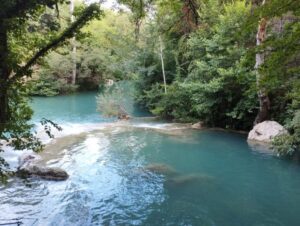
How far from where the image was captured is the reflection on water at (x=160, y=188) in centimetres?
838

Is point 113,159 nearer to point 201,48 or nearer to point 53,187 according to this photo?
point 53,187

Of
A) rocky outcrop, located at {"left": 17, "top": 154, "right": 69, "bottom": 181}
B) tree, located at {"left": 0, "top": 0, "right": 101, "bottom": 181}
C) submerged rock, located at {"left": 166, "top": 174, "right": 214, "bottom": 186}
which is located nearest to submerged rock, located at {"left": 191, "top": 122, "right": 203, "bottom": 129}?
submerged rock, located at {"left": 166, "top": 174, "right": 214, "bottom": 186}

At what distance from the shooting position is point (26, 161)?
40.5 feet

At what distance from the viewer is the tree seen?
5066mm

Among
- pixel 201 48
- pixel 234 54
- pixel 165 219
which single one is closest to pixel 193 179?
pixel 165 219

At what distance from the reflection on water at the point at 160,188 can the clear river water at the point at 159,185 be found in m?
0.02

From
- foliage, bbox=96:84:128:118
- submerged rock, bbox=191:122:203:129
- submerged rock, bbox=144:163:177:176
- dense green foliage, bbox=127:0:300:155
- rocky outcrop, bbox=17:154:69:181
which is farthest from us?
foliage, bbox=96:84:128:118

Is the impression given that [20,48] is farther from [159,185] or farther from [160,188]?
[159,185]

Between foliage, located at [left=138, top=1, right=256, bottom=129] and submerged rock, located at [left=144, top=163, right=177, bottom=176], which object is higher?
foliage, located at [left=138, top=1, right=256, bottom=129]

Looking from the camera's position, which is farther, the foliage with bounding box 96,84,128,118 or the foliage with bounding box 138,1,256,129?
the foliage with bounding box 96,84,128,118

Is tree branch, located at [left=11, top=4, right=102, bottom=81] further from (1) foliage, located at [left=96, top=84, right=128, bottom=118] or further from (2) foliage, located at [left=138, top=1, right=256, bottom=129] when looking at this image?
(1) foliage, located at [left=96, top=84, right=128, bottom=118]

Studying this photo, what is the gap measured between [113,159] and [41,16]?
800 centimetres

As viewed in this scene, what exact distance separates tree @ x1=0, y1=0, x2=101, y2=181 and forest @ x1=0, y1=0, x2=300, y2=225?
1cm

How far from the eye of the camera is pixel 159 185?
10.5 m
